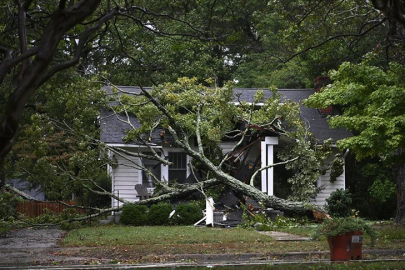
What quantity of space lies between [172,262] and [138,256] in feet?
3.58

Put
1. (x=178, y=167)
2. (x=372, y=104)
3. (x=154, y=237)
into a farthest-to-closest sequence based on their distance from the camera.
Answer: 1. (x=178, y=167)
2. (x=372, y=104)
3. (x=154, y=237)

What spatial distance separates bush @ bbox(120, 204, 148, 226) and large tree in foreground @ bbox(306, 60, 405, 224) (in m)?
7.80

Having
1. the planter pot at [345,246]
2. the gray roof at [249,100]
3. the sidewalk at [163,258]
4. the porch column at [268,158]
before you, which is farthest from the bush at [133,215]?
the planter pot at [345,246]

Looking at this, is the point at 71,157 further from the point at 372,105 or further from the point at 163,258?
the point at 372,105

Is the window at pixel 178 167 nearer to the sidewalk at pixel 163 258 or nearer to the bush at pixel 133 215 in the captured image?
the bush at pixel 133 215

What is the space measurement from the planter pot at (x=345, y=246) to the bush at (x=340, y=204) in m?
12.3

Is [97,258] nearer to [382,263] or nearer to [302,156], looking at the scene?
[382,263]

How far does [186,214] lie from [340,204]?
19.8 feet

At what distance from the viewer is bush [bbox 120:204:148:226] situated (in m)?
22.2

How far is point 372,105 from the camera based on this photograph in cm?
1762

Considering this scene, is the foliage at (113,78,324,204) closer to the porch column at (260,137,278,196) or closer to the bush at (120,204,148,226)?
the porch column at (260,137,278,196)

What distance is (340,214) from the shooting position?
23641 mm

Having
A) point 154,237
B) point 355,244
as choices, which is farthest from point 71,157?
point 355,244

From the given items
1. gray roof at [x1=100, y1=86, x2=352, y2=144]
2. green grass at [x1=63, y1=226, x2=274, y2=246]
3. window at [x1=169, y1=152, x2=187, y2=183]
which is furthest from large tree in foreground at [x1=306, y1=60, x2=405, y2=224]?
window at [x1=169, y1=152, x2=187, y2=183]
